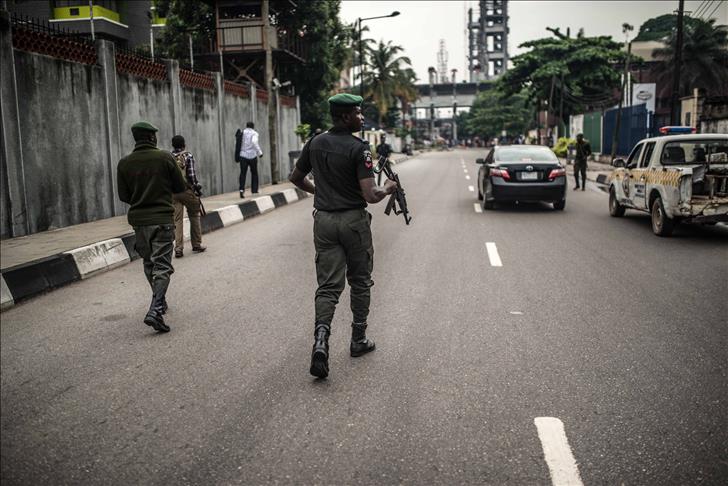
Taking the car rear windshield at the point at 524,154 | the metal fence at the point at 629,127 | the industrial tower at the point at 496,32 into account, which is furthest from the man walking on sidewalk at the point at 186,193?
the industrial tower at the point at 496,32


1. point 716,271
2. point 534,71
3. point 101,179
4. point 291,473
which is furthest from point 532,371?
point 534,71

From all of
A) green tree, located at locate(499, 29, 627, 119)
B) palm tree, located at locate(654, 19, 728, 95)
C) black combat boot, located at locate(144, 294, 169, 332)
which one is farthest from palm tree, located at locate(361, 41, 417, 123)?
black combat boot, located at locate(144, 294, 169, 332)

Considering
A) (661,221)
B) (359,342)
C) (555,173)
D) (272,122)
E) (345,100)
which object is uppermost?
(272,122)

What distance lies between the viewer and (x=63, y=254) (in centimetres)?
828

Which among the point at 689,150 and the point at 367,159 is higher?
the point at 367,159

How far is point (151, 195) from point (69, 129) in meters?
7.03

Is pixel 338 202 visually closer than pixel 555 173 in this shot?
Yes

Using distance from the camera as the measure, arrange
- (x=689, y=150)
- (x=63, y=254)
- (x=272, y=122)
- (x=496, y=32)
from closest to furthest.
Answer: (x=63, y=254) → (x=689, y=150) → (x=272, y=122) → (x=496, y=32)

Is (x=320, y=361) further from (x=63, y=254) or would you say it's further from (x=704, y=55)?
(x=704, y=55)

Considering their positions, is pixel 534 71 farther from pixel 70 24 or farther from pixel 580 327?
pixel 580 327

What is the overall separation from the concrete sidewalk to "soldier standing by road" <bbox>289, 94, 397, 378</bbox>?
393 centimetres

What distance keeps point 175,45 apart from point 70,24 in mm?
6324

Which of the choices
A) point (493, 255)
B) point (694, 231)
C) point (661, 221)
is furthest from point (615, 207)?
point (493, 255)

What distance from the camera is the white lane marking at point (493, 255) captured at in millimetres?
8941
